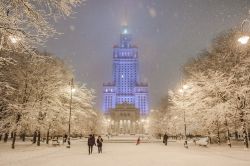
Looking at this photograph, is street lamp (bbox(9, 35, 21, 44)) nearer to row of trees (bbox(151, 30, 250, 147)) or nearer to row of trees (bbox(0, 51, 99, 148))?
row of trees (bbox(0, 51, 99, 148))

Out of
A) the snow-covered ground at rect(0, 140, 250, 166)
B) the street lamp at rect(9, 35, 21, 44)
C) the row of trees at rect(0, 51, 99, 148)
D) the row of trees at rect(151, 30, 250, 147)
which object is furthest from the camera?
the row of trees at rect(0, 51, 99, 148)

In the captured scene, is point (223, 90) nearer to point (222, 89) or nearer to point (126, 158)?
point (222, 89)

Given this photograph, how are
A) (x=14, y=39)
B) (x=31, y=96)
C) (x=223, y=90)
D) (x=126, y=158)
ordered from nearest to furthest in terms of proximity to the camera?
(x=14, y=39) → (x=126, y=158) → (x=223, y=90) → (x=31, y=96)

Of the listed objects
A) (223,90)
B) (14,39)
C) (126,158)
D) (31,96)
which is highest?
(223,90)

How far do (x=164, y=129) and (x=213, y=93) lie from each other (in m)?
34.5

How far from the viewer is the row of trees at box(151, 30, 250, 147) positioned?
30.9m

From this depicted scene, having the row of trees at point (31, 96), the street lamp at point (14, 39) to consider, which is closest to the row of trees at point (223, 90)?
the row of trees at point (31, 96)

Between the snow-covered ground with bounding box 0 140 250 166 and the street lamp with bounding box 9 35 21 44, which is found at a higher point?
the street lamp with bounding box 9 35 21 44

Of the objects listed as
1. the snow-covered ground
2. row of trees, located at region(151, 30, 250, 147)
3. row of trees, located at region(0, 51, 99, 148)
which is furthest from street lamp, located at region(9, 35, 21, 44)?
row of trees, located at region(151, 30, 250, 147)

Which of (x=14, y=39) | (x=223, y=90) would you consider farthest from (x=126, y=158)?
(x=223, y=90)

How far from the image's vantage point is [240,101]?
31.3 m

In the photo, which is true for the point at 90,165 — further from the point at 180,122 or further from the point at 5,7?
the point at 180,122

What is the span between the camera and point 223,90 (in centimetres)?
3259

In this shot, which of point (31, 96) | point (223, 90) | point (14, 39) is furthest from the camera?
point (31, 96)
